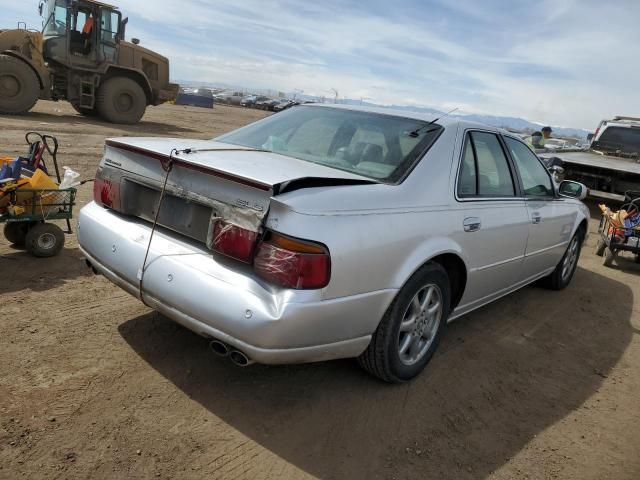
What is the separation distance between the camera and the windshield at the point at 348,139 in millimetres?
3090

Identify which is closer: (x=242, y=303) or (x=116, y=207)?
(x=242, y=303)

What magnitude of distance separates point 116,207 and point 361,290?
5.05 ft

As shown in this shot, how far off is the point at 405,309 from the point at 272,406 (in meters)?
0.89

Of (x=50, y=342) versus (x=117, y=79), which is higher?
(x=117, y=79)

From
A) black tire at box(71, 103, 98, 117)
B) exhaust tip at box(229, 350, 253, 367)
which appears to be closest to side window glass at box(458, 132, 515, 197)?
exhaust tip at box(229, 350, 253, 367)

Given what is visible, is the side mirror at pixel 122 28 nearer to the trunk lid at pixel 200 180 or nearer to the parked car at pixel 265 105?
the trunk lid at pixel 200 180

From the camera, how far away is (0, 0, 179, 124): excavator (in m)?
14.4

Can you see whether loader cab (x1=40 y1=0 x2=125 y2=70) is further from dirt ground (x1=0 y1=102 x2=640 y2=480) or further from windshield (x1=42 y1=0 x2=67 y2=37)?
dirt ground (x1=0 y1=102 x2=640 y2=480)

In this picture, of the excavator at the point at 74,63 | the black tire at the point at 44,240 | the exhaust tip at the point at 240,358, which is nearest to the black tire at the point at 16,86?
the excavator at the point at 74,63

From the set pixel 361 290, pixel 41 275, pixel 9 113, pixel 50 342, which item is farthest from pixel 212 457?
pixel 9 113

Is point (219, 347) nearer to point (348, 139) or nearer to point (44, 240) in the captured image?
point (348, 139)

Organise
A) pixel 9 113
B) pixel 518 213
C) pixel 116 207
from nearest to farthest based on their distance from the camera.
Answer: pixel 116 207 → pixel 518 213 → pixel 9 113

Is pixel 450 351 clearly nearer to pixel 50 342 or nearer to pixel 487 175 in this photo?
pixel 487 175

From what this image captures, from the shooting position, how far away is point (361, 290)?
2547mm
